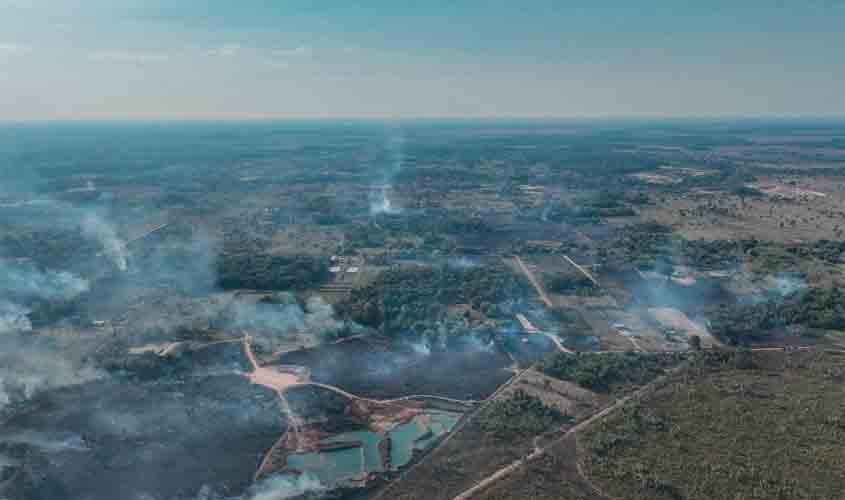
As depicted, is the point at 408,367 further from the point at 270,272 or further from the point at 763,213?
the point at 763,213

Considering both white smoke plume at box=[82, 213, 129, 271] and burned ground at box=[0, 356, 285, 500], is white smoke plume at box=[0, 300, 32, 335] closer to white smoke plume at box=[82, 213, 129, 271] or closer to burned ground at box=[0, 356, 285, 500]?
burned ground at box=[0, 356, 285, 500]

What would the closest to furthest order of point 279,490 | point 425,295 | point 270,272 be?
point 279,490 → point 425,295 → point 270,272

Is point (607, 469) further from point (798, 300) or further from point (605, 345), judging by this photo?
point (798, 300)

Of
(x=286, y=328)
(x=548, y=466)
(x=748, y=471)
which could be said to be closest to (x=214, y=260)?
(x=286, y=328)

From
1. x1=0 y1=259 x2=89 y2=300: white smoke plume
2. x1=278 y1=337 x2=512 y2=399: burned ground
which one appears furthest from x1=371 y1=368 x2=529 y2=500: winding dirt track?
x1=0 y1=259 x2=89 y2=300: white smoke plume

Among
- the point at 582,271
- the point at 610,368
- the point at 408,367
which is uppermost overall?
the point at 582,271

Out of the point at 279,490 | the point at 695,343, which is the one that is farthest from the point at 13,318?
the point at 695,343

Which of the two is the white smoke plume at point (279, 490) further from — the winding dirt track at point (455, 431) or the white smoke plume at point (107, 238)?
the white smoke plume at point (107, 238)
